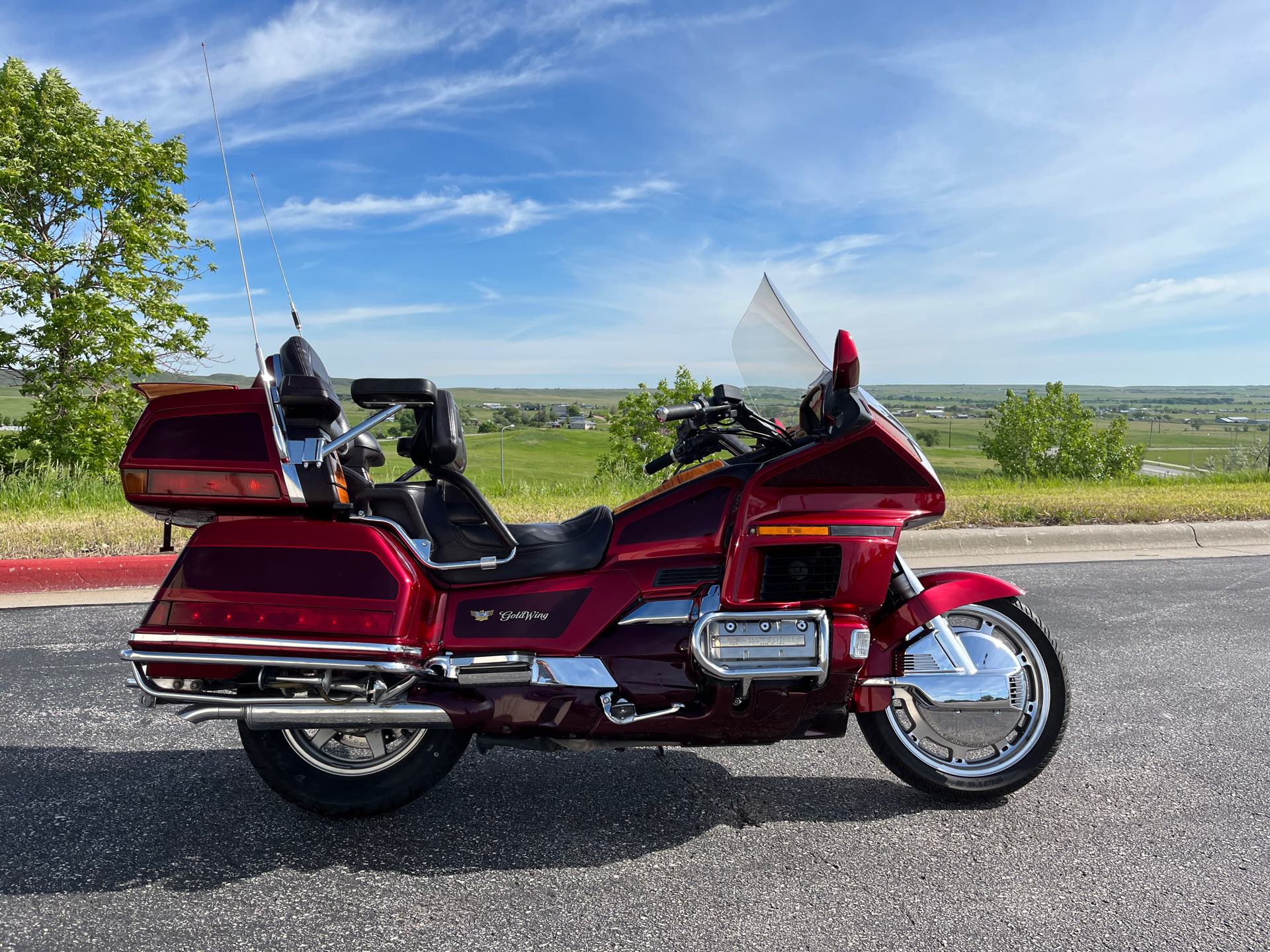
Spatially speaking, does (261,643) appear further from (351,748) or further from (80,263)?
(80,263)

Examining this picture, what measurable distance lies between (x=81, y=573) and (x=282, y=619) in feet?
14.5

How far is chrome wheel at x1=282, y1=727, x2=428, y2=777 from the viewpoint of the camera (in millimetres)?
2885

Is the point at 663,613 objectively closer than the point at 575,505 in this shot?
Yes

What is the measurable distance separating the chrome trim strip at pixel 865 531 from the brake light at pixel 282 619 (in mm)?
1394

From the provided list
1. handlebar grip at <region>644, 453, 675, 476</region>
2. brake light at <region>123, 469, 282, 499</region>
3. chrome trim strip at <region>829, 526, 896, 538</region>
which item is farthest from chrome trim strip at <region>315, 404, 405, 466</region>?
chrome trim strip at <region>829, 526, 896, 538</region>

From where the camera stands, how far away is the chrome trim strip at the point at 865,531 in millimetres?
2742

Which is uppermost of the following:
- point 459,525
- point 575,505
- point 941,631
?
point 459,525

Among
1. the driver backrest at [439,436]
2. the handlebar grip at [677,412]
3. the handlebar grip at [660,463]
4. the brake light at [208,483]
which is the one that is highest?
the handlebar grip at [677,412]

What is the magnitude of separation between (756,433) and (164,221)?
13.7m

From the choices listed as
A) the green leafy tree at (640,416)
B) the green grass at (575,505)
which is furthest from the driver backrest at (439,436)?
the green leafy tree at (640,416)

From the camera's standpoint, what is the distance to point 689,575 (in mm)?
2801

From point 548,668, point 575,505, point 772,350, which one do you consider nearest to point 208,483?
point 548,668

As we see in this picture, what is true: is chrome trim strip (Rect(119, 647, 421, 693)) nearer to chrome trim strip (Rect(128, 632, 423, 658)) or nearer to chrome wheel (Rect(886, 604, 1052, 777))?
chrome trim strip (Rect(128, 632, 423, 658))

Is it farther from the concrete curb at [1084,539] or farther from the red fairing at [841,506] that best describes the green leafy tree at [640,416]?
the red fairing at [841,506]
